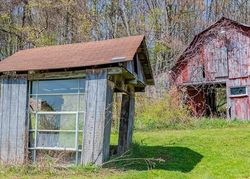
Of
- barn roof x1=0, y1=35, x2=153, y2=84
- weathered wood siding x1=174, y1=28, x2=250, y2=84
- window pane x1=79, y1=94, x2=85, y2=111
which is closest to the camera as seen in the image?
barn roof x1=0, y1=35, x2=153, y2=84

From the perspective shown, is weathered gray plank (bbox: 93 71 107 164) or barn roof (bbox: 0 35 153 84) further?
barn roof (bbox: 0 35 153 84)

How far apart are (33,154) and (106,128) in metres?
2.41

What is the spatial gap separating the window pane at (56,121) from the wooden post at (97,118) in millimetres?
602

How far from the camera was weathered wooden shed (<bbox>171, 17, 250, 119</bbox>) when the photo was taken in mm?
23422

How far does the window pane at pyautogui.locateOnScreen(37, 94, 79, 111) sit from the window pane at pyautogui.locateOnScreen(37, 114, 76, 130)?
21 centimetres

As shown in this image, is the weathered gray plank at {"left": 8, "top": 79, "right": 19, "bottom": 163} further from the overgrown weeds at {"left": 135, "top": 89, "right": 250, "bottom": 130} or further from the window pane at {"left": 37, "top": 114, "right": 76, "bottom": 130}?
the overgrown weeds at {"left": 135, "top": 89, "right": 250, "bottom": 130}

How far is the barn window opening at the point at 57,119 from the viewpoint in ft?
34.3

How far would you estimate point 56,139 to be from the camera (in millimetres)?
10648

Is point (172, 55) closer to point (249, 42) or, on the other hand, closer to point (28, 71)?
point (249, 42)

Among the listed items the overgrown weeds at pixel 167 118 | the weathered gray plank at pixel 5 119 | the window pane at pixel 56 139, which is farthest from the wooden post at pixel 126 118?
the overgrown weeds at pixel 167 118

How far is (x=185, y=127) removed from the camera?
65.1 feet

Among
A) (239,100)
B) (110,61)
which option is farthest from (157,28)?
(110,61)

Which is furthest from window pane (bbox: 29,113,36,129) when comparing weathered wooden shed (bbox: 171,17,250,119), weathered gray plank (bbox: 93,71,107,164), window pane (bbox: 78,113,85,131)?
weathered wooden shed (bbox: 171,17,250,119)

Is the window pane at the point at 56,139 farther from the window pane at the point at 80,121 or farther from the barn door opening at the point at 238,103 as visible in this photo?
the barn door opening at the point at 238,103
